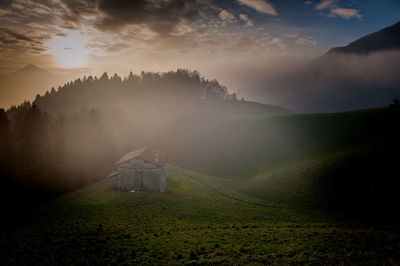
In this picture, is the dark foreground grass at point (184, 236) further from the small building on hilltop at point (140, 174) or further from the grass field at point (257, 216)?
the small building on hilltop at point (140, 174)

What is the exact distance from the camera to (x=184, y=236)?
22297 millimetres

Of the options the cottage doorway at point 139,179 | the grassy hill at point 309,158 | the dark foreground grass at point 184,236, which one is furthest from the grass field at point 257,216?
the cottage doorway at point 139,179

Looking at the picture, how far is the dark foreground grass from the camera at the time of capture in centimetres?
1706

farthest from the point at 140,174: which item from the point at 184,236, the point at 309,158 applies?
the point at 309,158

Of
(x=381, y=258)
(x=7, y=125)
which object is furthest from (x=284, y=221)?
(x=7, y=125)

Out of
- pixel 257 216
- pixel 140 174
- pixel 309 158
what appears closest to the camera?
pixel 257 216

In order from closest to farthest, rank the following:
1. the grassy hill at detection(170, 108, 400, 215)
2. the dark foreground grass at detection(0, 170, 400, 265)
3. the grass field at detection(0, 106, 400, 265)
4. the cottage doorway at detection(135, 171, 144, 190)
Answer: the dark foreground grass at detection(0, 170, 400, 265), the grass field at detection(0, 106, 400, 265), the grassy hill at detection(170, 108, 400, 215), the cottage doorway at detection(135, 171, 144, 190)

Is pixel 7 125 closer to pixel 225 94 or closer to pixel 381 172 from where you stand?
pixel 381 172

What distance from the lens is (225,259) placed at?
16484mm

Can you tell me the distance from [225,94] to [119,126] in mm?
113771

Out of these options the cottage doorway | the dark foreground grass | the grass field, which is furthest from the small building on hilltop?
the dark foreground grass

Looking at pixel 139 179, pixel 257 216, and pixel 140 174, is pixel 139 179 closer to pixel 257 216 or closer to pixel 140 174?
pixel 140 174

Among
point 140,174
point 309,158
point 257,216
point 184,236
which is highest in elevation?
point 309,158

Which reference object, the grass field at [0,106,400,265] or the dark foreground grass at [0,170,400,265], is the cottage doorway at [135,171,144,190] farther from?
the dark foreground grass at [0,170,400,265]
